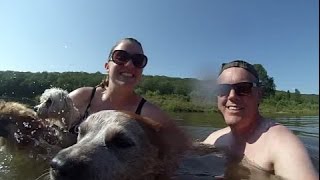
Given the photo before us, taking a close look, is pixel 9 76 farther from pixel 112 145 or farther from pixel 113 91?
pixel 112 145

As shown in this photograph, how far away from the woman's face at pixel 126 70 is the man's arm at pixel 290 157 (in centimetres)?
273

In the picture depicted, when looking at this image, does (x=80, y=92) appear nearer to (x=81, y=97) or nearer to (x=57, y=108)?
(x=81, y=97)

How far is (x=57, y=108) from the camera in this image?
6.25 metres

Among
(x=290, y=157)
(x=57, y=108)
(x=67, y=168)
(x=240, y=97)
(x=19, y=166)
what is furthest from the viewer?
(x=57, y=108)

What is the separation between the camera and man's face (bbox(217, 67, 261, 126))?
18.0ft

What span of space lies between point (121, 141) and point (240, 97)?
207 cm

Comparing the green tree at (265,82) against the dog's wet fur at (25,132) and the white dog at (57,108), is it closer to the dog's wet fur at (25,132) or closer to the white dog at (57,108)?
the white dog at (57,108)

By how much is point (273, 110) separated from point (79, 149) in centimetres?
3323

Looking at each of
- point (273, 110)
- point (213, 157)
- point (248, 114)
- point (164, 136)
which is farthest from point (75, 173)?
point (273, 110)

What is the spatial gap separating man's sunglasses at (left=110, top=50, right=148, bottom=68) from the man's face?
1.73 m

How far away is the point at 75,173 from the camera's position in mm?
3447

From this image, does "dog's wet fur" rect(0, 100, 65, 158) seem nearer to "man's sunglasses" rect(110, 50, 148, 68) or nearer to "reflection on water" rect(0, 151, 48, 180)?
"reflection on water" rect(0, 151, 48, 180)

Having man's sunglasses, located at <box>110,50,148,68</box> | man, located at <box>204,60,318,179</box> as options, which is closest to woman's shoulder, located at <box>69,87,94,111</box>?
man's sunglasses, located at <box>110,50,148,68</box>

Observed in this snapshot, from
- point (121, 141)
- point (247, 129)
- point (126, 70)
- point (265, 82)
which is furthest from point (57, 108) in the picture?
point (265, 82)
